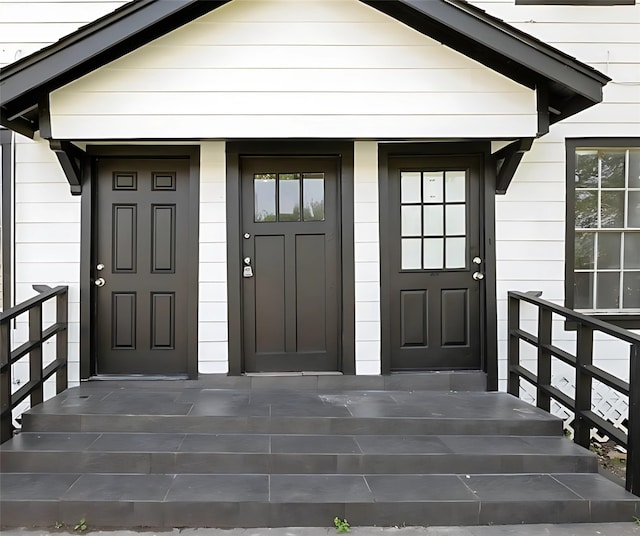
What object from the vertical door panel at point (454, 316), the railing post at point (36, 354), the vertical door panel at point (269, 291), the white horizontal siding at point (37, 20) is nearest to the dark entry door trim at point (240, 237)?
the vertical door panel at point (269, 291)

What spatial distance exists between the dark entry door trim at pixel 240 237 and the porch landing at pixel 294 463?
40cm

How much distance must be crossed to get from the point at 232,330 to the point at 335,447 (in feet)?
4.68

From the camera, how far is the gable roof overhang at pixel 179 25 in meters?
3.09

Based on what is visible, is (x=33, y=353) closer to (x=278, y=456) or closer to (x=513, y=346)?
(x=278, y=456)

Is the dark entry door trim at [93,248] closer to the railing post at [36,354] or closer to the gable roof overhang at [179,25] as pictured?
the railing post at [36,354]

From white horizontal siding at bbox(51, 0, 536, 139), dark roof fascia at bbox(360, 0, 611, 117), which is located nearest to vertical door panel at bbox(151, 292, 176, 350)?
white horizontal siding at bbox(51, 0, 536, 139)

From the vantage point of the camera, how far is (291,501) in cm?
252

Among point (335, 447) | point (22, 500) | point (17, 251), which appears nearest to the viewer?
point (22, 500)

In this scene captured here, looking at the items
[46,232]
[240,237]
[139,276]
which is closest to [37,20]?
[46,232]

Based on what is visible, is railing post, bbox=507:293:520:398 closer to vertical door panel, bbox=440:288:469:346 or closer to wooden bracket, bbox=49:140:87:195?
vertical door panel, bbox=440:288:469:346

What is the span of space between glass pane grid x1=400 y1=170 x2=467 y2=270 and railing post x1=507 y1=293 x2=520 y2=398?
52cm

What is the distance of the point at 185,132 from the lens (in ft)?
11.1

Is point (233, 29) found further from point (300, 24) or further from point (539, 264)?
point (539, 264)

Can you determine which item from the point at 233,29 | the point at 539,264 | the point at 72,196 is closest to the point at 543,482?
the point at 539,264
